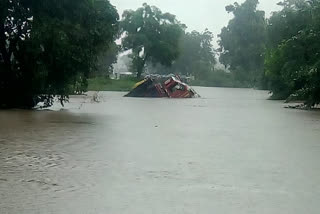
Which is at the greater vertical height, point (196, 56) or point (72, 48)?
point (196, 56)

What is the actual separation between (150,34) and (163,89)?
92.2 ft

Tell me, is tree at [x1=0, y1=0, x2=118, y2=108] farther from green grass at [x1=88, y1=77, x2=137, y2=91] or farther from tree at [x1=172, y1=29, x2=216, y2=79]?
tree at [x1=172, y1=29, x2=216, y2=79]

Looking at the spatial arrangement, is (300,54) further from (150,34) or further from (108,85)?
(150,34)


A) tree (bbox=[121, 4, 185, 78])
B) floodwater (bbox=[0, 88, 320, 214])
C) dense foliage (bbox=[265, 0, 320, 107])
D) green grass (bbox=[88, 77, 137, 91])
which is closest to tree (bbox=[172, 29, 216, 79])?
tree (bbox=[121, 4, 185, 78])

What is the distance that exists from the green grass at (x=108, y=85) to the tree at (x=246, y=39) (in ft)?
98.4

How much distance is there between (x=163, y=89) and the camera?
133 feet

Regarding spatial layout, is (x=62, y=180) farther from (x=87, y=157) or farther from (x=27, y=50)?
(x=27, y=50)

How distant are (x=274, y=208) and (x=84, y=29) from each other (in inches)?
633

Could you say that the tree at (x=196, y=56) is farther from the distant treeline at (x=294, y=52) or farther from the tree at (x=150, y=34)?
the distant treeline at (x=294, y=52)

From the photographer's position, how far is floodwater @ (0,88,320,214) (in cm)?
549

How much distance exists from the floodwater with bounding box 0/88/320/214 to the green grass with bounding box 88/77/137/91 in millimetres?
46298

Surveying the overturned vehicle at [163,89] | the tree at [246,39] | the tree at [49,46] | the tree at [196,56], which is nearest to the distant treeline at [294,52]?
the overturned vehicle at [163,89]

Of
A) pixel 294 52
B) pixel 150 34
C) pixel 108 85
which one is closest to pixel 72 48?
pixel 294 52

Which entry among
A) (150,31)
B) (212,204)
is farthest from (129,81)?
(212,204)
